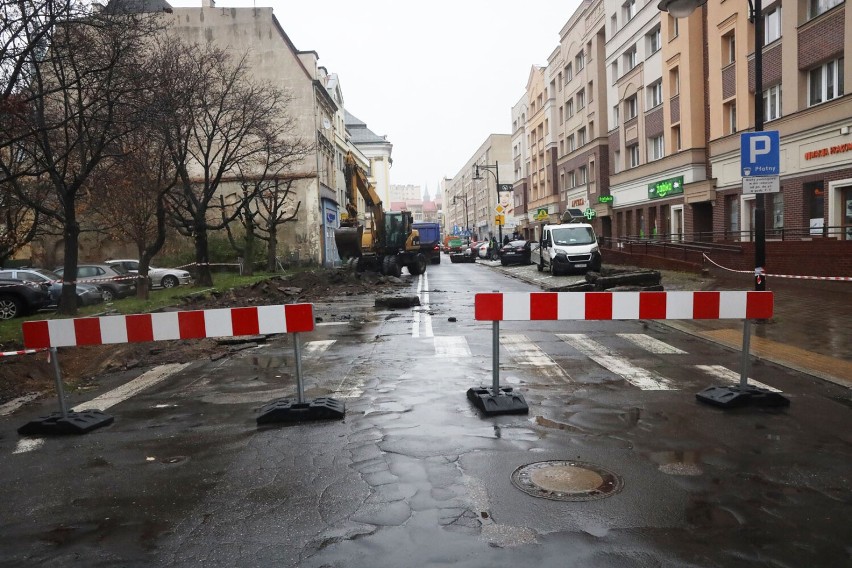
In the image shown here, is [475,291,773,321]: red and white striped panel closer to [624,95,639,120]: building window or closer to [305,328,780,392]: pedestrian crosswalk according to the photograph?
[305,328,780,392]: pedestrian crosswalk

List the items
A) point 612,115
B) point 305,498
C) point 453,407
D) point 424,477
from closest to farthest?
point 305,498 < point 424,477 < point 453,407 < point 612,115

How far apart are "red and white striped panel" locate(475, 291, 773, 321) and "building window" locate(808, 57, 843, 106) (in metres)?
16.8

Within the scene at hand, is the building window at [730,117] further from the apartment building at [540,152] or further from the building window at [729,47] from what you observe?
the apartment building at [540,152]

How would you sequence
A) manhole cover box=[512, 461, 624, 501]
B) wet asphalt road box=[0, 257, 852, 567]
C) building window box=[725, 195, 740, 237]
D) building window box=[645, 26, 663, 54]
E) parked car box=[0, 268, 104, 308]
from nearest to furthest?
wet asphalt road box=[0, 257, 852, 567]
manhole cover box=[512, 461, 624, 501]
parked car box=[0, 268, 104, 308]
building window box=[725, 195, 740, 237]
building window box=[645, 26, 663, 54]

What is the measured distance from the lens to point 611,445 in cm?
528

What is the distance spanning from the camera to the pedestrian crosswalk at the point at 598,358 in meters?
7.86

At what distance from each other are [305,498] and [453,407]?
2.51 meters

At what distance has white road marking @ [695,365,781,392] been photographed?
7.54 meters

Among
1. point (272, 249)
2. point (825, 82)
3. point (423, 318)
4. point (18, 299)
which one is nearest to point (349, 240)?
point (272, 249)

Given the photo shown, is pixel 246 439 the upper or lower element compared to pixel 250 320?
lower

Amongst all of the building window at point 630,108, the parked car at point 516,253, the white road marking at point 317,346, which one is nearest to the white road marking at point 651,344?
the white road marking at point 317,346

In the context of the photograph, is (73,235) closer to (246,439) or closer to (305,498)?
(246,439)

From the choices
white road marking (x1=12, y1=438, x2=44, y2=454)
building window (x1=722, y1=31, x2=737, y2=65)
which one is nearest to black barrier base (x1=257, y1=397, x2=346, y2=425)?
white road marking (x1=12, y1=438, x2=44, y2=454)

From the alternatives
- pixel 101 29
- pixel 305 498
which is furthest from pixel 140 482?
pixel 101 29
